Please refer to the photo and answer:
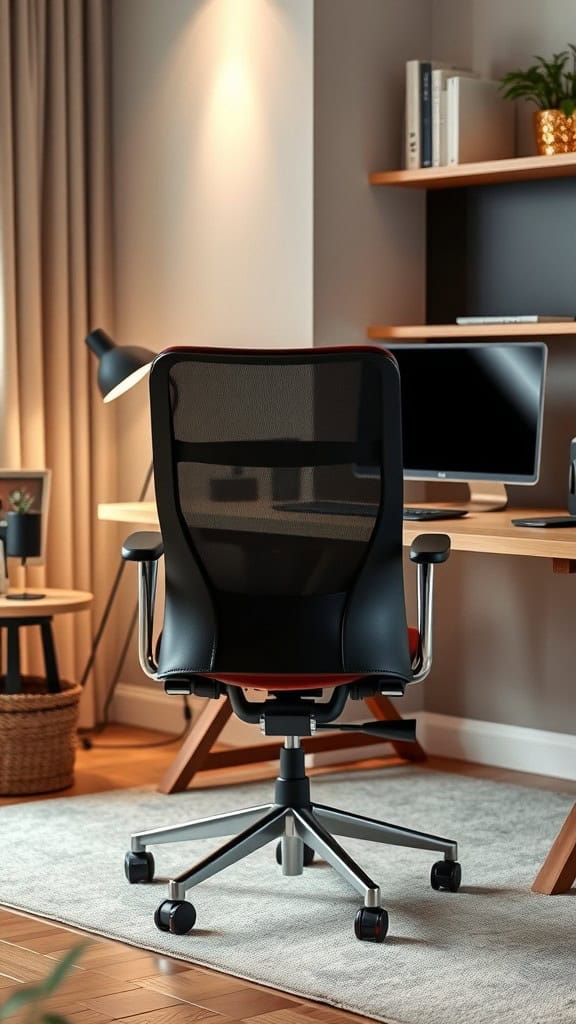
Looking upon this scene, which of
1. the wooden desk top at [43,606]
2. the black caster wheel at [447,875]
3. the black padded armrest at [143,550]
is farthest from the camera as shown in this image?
the wooden desk top at [43,606]

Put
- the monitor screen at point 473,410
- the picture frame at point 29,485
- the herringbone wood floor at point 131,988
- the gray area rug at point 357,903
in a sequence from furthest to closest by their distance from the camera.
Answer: the picture frame at point 29,485, the monitor screen at point 473,410, the gray area rug at point 357,903, the herringbone wood floor at point 131,988

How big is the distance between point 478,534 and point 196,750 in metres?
1.03

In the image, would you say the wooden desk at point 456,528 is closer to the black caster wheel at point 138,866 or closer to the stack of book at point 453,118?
the black caster wheel at point 138,866

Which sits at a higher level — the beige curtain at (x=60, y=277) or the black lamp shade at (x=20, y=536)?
the beige curtain at (x=60, y=277)

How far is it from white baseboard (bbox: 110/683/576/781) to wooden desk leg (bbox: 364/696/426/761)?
0.08m

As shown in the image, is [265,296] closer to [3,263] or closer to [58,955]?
[3,263]

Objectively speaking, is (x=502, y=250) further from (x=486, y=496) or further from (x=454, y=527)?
(x=454, y=527)

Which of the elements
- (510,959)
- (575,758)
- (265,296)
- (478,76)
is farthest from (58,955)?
(478,76)

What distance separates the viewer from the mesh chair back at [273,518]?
2.65 metres

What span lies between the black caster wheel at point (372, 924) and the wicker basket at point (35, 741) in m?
1.42

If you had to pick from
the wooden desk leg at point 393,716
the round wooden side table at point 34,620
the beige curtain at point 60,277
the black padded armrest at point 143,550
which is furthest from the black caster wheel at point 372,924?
the beige curtain at point 60,277

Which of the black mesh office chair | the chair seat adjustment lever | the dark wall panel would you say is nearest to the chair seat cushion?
the black mesh office chair

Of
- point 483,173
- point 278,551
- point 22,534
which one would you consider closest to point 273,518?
point 278,551

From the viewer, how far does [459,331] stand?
13.2 feet
